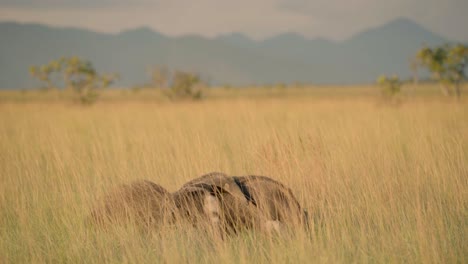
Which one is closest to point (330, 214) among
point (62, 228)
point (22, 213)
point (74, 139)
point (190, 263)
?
point (190, 263)

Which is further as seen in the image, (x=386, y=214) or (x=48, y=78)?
(x=48, y=78)

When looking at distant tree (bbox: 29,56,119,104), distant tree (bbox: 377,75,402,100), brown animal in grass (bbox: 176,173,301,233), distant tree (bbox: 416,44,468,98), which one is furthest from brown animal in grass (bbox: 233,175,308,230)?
distant tree (bbox: 29,56,119,104)

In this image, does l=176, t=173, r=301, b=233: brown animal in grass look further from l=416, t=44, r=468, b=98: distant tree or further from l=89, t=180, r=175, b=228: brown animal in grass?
l=416, t=44, r=468, b=98: distant tree

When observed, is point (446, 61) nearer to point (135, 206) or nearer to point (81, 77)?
point (81, 77)

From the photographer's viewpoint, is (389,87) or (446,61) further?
(389,87)

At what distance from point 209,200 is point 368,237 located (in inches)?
56.1

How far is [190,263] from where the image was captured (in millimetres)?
3629

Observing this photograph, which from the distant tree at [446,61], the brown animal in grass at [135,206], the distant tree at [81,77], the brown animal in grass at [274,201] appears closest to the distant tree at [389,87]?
the distant tree at [446,61]

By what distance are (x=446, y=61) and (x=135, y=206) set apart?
2542 centimetres

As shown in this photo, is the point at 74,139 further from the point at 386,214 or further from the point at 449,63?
the point at 449,63

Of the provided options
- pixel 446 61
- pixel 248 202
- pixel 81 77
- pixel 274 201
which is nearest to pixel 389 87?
pixel 446 61

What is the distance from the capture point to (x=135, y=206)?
4.72 metres

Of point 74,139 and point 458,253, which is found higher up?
point 74,139

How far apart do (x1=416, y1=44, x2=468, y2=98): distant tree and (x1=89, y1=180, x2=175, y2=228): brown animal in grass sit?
24684mm
